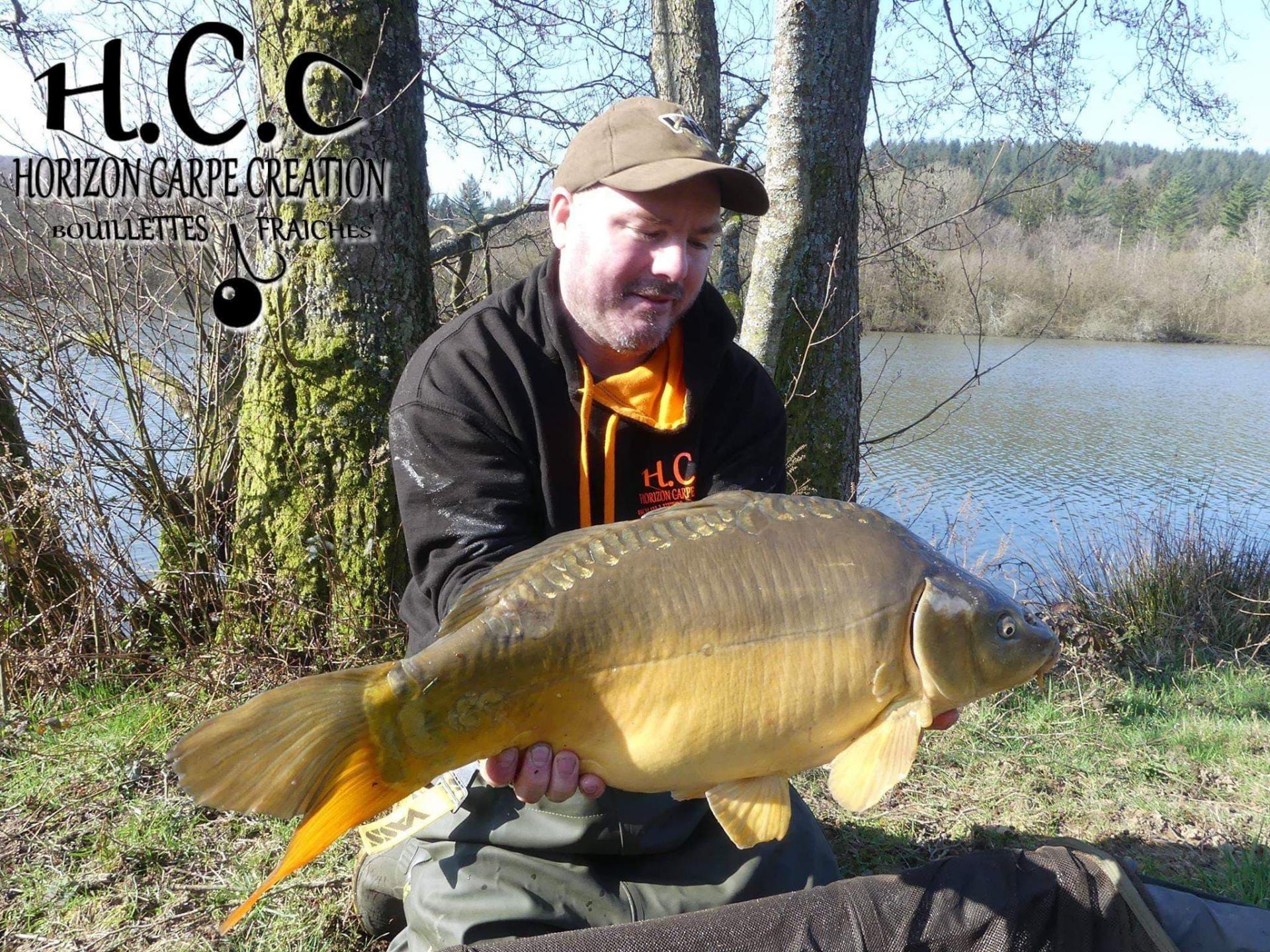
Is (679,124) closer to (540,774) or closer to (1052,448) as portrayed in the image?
(540,774)

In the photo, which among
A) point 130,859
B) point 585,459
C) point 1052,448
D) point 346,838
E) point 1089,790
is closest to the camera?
point 585,459

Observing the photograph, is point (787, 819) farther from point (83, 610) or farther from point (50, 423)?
point (50, 423)

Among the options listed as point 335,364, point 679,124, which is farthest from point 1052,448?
point 679,124

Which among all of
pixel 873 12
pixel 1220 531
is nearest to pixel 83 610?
pixel 873 12

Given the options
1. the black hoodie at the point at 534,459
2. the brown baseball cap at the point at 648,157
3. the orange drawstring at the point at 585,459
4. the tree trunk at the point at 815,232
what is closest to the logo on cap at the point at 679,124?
the brown baseball cap at the point at 648,157

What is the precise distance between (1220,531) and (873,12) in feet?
11.3

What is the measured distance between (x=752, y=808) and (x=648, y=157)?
1.14 metres

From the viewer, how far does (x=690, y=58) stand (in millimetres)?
4434

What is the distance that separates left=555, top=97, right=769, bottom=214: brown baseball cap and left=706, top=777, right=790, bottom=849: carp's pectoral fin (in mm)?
1022

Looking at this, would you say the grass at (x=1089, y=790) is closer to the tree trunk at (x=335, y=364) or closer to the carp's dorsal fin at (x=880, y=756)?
the carp's dorsal fin at (x=880, y=756)

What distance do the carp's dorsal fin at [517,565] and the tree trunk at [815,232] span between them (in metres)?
1.89

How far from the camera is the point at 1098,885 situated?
5.53 ft

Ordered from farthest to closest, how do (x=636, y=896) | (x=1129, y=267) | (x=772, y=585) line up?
(x=1129, y=267), (x=636, y=896), (x=772, y=585)

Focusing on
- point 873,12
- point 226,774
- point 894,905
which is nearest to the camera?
point 226,774
